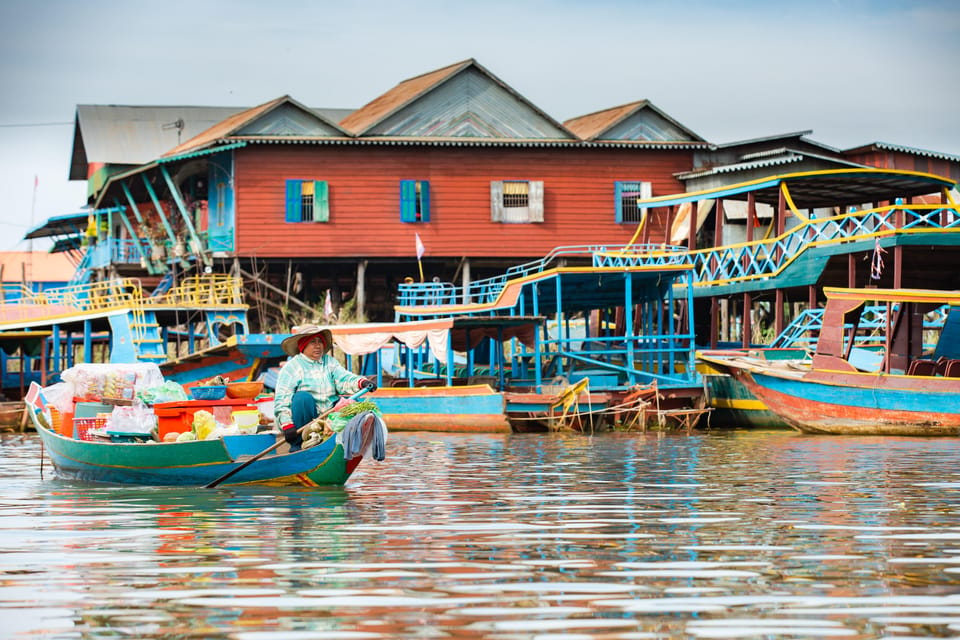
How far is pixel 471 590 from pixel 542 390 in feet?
58.0

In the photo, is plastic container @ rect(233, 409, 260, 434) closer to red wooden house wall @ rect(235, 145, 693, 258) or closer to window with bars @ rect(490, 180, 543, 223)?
red wooden house wall @ rect(235, 145, 693, 258)

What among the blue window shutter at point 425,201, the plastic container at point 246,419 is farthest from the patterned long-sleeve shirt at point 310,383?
the blue window shutter at point 425,201

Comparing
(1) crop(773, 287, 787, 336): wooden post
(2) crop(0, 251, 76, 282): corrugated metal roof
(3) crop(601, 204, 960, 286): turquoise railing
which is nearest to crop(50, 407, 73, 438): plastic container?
(3) crop(601, 204, 960, 286): turquoise railing

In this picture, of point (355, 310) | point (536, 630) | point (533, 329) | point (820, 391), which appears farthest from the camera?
point (355, 310)

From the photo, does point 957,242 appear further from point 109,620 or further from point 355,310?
point 109,620

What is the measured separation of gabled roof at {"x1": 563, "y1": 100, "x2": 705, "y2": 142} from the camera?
35.4 metres

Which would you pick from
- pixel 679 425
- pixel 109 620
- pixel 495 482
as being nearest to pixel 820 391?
pixel 679 425

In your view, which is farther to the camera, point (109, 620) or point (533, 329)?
point (533, 329)

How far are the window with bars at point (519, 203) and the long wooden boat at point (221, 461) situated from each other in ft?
71.9

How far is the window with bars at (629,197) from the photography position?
35.7m

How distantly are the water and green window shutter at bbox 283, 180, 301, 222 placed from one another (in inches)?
776

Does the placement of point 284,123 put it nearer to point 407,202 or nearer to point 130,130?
point 407,202

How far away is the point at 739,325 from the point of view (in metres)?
42.2

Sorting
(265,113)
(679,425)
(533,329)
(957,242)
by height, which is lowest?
(679,425)
